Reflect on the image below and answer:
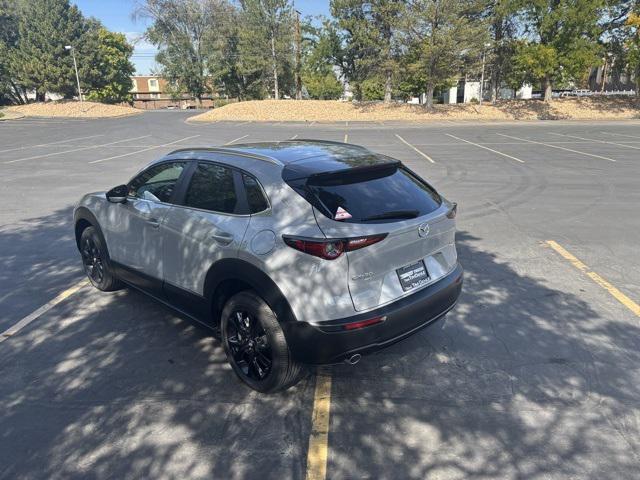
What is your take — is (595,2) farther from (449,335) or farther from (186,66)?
(186,66)

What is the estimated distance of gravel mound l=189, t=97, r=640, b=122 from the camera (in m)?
36.5

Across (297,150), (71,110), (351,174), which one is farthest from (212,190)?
(71,110)

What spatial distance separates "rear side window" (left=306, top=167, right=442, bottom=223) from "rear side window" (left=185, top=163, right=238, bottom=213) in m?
0.67

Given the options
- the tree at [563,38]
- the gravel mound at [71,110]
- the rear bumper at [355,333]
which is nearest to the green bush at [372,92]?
the tree at [563,38]

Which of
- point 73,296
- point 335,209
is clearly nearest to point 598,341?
point 335,209

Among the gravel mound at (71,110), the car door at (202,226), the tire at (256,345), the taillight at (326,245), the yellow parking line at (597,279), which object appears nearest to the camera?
the taillight at (326,245)

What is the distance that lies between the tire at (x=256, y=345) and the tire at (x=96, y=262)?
1960 mm

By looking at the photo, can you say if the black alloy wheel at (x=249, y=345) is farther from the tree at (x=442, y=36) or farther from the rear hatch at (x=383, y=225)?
the tree at (x=442, y=36)

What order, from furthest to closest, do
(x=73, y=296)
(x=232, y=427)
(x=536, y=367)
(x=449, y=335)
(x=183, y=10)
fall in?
(x=183, y=10), (x=73, y=296), (x=449, y=335), (x=536, y=367), (x=232, y=427)

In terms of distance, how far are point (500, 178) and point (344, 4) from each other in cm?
3328

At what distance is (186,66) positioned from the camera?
63.9 meters

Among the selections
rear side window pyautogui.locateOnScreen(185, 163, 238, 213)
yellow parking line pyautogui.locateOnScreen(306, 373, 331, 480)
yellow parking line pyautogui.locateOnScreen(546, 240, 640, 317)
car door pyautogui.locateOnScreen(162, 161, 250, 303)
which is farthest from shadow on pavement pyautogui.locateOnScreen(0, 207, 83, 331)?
yellow parking line pyautogui.locateOnScreen(546, 240, 640, 317)

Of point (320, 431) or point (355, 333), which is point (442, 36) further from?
point (320, 431)

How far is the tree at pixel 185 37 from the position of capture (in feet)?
198
